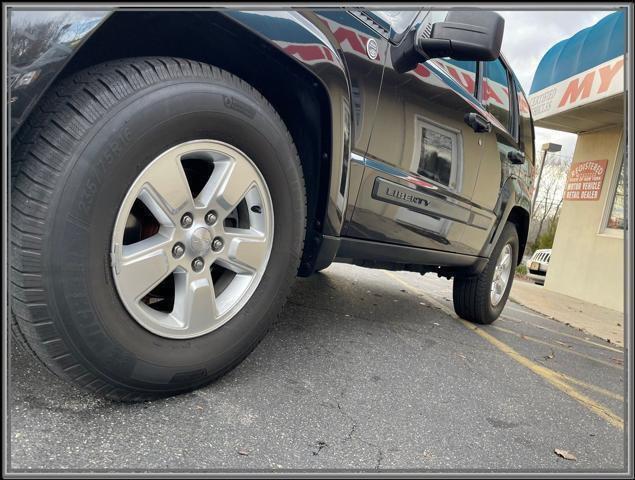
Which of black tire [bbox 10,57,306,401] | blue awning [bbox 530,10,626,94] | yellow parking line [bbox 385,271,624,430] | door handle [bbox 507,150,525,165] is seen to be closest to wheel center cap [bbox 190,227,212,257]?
black tire [bbox 10,57,306,401]

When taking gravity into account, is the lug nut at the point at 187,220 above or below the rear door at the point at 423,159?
below

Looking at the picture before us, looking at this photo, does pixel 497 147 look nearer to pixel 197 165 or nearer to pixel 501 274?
pixel 501 274

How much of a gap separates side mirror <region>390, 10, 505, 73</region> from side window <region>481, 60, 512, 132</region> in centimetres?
119

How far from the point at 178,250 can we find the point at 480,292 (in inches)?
110

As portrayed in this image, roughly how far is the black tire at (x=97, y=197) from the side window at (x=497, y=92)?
2121 mm

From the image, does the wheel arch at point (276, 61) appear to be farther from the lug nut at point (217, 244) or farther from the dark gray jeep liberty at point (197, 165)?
the lug nut at point (217, 244)

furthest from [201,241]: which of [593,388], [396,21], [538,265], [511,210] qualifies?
[538,265]

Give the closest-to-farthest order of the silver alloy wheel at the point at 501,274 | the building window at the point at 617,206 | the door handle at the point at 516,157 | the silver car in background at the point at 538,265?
1. the door handle at the point at 516,157
2. the silver alloy wheel at the point at 501,274
3. the building window at the point at 617,206
4. the silver car in background at the point at 538,265

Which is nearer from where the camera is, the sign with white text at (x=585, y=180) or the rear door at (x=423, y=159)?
the rear door at (x=423, y=159)

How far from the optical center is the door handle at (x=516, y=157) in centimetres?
333

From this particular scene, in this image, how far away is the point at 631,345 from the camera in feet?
5.49

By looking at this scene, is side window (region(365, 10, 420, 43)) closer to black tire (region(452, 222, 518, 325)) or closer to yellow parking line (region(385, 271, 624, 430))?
yellow parking line (region(385, 271, 624, 430))

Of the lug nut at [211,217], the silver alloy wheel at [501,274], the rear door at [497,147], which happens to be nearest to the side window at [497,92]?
the rear door at [497,147]

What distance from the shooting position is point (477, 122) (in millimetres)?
2656
